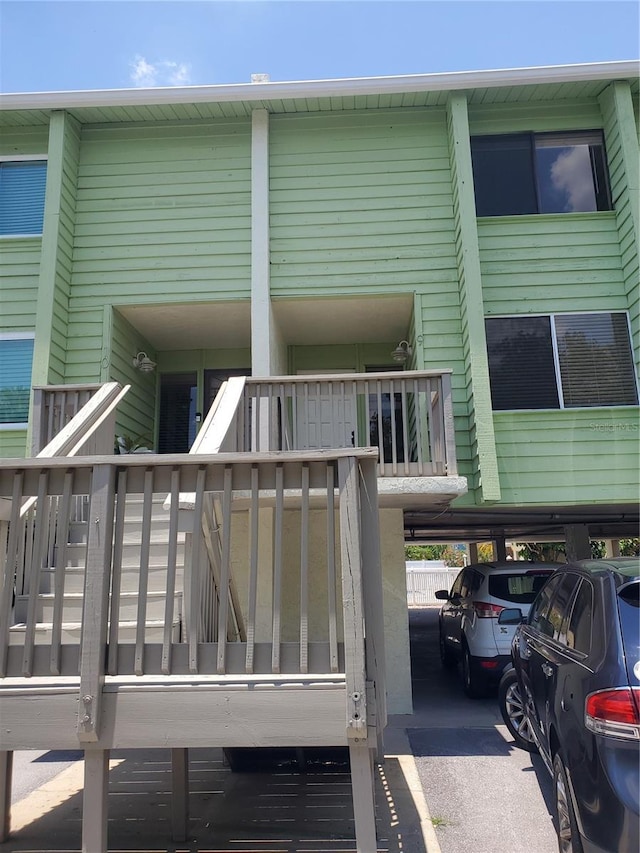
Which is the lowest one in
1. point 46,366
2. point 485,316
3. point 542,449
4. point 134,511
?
point 134,511

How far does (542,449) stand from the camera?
7.48 m

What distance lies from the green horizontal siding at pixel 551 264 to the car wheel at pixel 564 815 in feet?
19.4

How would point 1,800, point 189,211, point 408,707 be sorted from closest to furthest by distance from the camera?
point 1,800
point 408,707
point 189,211

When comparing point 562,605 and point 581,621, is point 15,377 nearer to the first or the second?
point 562,605

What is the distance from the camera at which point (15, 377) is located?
8.02m

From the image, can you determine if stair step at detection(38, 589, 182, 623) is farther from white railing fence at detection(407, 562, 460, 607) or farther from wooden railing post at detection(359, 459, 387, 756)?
white railing fence at detection(407, 562, 460, 607)

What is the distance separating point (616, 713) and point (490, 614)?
4.62 metres

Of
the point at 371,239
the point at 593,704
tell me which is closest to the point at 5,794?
the point at 593,704

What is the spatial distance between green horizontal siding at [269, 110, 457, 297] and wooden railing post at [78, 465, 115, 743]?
5718 mm

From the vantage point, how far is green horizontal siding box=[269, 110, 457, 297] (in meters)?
8.22

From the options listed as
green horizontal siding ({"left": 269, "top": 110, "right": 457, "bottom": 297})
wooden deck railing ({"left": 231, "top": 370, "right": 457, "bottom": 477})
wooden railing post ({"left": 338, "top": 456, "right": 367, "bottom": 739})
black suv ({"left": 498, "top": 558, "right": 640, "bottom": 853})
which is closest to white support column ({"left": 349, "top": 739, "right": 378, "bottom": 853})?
wooden railing post ({"left": 338, "top": 456, "right": 367, "bottom": 739})

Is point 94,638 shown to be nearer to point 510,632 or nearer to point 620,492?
point 510,632

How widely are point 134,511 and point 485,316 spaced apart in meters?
5.05

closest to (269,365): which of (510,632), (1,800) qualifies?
(510,632)
